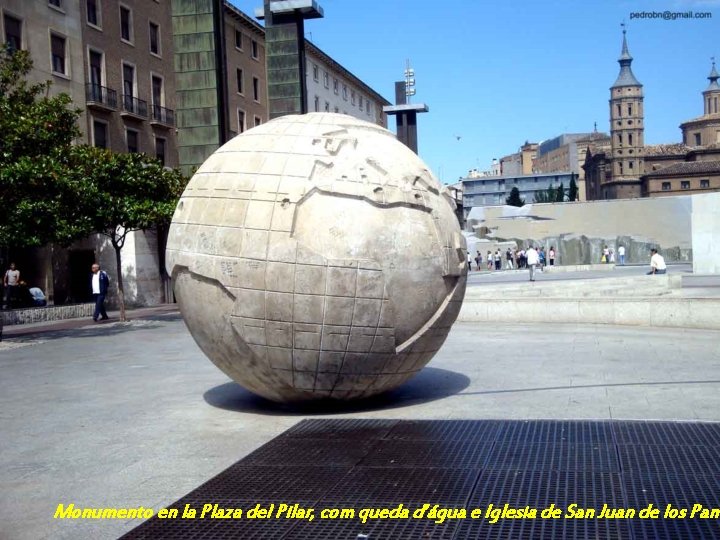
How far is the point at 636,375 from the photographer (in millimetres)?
8828

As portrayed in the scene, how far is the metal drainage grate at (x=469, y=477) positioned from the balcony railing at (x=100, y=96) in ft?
89.4

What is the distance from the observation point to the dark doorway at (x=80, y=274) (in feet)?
92.1

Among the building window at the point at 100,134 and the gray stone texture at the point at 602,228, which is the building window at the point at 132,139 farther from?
the gray stone texture at the point at 602,228

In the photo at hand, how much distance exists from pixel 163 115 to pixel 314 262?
3171cm

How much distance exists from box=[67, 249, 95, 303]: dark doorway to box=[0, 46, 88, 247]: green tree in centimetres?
1184

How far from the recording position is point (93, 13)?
3106 cm

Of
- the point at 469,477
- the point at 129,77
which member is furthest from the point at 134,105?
the point at 469,477

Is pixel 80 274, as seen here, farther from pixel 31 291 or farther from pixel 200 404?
pixel 200 404

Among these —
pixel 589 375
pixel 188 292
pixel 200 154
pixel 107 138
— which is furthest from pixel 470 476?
pixel 107 138

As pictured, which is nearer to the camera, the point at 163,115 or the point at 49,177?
the point at 49,177

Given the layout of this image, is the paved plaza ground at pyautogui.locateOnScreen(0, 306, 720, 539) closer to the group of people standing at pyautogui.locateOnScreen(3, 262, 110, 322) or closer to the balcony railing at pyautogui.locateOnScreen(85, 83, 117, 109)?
the group of people standing at pyautogui.locateOnScreen(3, 262, 110, 322)

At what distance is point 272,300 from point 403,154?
2023 millimetres

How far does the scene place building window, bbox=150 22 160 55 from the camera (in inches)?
1394


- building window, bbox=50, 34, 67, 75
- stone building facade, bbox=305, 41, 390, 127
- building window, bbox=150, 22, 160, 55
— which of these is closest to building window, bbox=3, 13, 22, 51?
building window, bbox=50, 34, 67, 75
